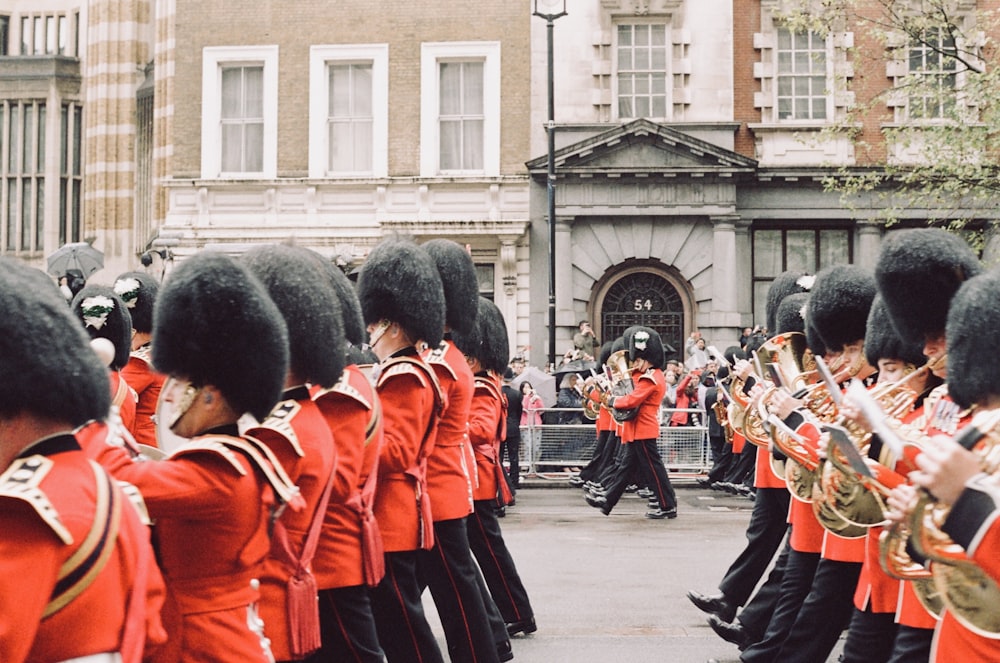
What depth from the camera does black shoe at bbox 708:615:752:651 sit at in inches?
278

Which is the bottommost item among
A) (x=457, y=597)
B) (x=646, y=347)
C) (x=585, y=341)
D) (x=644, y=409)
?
(x=457, y=597)

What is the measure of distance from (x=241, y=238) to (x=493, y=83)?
16.8ft

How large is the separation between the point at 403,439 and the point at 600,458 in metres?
11.0

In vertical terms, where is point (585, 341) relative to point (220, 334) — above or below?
above

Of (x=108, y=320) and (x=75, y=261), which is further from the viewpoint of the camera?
(x=75, y=261)

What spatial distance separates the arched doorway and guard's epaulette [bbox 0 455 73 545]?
19.7m

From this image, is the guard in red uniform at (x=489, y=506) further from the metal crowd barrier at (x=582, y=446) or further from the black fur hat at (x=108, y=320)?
the metal crowd barrier at (x=582, y=446)

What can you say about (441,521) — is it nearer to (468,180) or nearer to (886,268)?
(886,268)

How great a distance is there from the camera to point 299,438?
12.6 ft

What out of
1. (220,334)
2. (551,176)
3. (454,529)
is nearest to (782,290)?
(454,529)

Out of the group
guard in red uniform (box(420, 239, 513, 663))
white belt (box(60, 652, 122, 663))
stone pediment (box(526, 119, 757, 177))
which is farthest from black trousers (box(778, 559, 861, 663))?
stone pediment (box(526, 119, 757, 177))

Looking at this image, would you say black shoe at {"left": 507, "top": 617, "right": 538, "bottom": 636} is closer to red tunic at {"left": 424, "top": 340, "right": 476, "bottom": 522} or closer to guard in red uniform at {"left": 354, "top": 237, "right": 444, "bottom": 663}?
red tunic at {"left": 424, "top": 340, "right": 476, "bottom": 522}

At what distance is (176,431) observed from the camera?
3434mm

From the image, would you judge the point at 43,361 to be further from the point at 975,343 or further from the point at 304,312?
→ the point at 975,343
